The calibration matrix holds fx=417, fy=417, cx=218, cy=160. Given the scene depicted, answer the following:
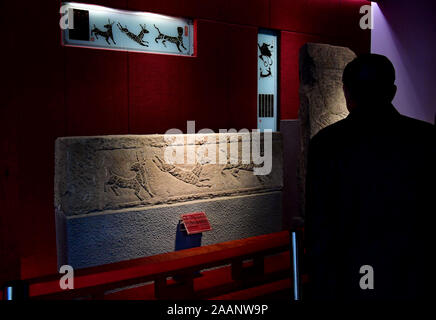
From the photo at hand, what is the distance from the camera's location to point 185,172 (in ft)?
11.2

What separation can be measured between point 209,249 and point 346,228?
153cm

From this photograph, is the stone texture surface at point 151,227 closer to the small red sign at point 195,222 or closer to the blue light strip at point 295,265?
the small red sign at point 195,222

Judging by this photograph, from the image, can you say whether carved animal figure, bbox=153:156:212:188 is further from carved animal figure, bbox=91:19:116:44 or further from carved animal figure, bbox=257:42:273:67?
carved animal figure, bbox=257:42:273:67

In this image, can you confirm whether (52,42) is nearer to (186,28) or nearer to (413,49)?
(186,28)

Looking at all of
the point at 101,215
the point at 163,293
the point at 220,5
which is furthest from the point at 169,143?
the point at 220,5

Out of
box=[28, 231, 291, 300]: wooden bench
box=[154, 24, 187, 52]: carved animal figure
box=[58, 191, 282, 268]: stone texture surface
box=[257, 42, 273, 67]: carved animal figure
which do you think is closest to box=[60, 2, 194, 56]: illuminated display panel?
box=[154, 24, 187, 52]: carved animal figure

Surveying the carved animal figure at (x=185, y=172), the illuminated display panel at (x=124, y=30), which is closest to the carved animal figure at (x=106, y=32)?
the illuminated display panel at (x=124, y=30)

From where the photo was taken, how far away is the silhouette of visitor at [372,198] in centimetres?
118

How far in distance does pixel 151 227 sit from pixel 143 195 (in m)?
0.27

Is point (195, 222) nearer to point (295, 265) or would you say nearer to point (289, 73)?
point (295, 265)

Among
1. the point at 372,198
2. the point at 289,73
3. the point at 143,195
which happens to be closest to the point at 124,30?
the point at 143,195

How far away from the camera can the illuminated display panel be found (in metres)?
3.70

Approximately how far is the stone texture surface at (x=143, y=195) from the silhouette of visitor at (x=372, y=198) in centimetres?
205

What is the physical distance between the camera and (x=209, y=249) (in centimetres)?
265
